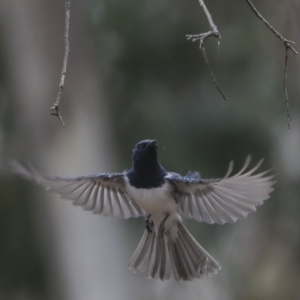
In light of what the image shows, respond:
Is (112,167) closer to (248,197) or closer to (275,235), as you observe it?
(275,235)

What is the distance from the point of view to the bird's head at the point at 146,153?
3.11 metres

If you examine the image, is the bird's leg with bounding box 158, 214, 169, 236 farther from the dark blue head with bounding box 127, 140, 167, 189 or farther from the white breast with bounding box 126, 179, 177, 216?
the dark blue head with bounding box 127, 140, 167, 189

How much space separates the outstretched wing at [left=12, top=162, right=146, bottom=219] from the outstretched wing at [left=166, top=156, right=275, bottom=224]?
0.91 feet

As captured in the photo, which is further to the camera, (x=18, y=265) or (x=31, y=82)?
(x=18, y=265)

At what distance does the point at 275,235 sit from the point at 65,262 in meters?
2.06

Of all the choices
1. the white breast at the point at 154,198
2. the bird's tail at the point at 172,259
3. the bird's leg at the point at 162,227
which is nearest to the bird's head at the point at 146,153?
the white breast at the point at 154,198

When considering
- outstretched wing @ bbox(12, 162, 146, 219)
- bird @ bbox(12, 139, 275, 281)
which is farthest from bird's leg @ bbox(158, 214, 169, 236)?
outstretched wing @ bbox(12, 162, 146, 219)

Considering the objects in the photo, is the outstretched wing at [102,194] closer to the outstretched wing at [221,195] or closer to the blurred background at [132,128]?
the outstretched wing at [221,195]

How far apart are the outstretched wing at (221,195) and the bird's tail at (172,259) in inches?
17.4

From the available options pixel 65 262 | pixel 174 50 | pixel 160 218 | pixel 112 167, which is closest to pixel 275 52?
pixel 174 50

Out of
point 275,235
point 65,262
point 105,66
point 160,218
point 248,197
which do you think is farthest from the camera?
point 275,235

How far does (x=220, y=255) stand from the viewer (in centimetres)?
618

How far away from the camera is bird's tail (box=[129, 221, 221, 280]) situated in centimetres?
369

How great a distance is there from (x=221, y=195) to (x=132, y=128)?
9.24ft
